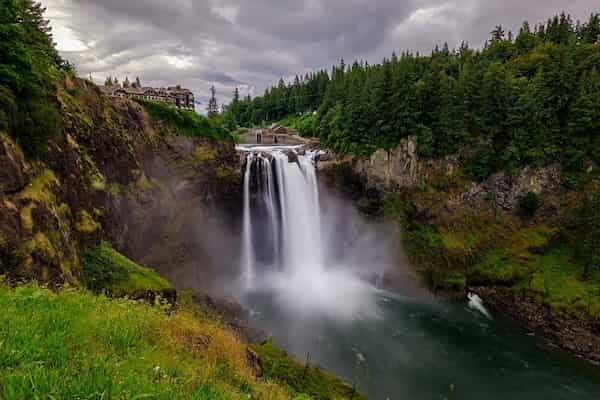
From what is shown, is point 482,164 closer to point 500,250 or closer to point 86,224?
point 500,250

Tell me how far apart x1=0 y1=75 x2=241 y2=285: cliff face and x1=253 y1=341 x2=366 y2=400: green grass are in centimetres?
679

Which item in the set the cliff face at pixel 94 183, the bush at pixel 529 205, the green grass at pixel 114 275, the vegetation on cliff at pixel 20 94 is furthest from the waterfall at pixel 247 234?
the bush at pixel 529 205

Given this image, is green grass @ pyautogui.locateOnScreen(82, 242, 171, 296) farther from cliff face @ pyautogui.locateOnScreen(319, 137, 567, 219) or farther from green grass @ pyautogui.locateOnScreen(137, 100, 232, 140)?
cliff face @ pyautogui.locateOnScreen(319, 137, 567, 219)

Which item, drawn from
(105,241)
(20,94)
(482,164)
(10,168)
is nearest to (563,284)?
(482,164)

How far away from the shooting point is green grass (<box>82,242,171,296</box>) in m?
11.8

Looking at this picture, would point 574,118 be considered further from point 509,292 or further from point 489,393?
point 489,393

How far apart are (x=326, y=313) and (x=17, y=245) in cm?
1661

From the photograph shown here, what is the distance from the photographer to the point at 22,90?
10.1 m

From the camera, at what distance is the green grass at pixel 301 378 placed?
1036cm

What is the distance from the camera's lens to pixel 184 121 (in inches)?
963

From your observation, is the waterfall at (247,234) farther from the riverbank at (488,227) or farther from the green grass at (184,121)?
the riverbank at (488,227)

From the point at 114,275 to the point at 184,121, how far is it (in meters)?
15.1

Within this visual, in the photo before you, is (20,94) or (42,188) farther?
(42,188)

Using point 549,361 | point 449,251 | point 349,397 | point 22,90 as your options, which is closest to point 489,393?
point 549,361
